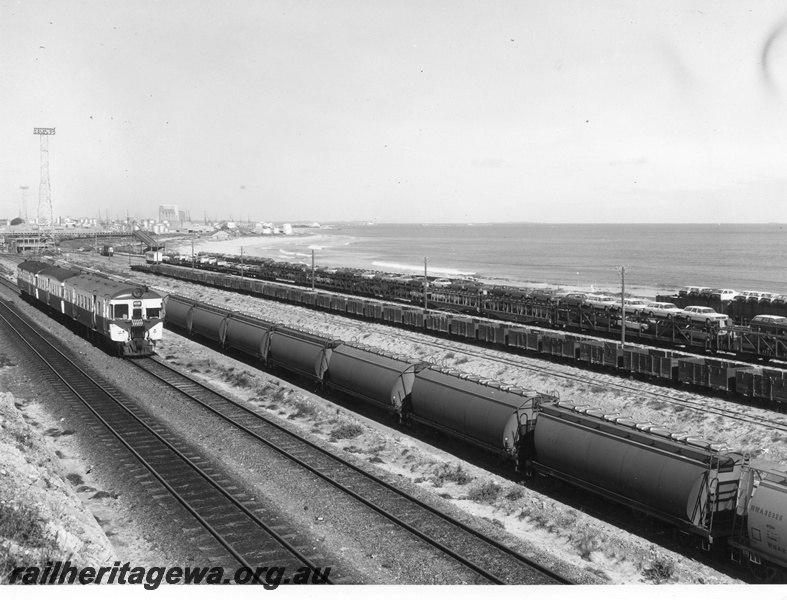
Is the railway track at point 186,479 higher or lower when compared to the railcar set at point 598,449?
lower

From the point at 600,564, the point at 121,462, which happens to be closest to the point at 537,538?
the point at 600,564

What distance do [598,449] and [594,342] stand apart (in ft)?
76.1

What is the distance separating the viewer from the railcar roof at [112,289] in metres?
39.9

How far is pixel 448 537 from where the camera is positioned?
17.5 meters

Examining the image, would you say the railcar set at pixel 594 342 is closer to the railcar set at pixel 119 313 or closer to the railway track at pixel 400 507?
the railway track at pixel 400 507

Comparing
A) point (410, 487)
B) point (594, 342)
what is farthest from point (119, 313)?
point (594, 342)

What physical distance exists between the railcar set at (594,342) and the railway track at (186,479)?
80.5ft

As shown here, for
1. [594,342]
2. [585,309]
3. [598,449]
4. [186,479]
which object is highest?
[585,309]

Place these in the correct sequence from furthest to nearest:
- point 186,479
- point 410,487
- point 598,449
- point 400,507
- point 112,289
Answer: point 112,289, point 186,479, point 410,487, point 400,507, point 598,449

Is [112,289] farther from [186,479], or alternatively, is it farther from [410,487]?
[410,487]

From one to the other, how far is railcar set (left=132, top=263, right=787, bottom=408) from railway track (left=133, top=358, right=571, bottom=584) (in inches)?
798

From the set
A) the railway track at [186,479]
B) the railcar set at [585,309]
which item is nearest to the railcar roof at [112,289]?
the railway track at [186,479]

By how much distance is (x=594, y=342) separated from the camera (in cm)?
4138
